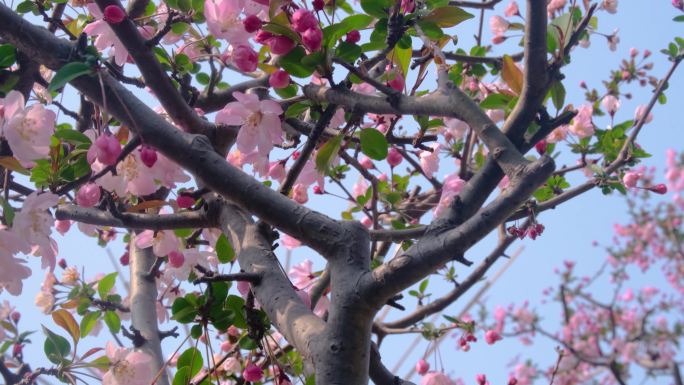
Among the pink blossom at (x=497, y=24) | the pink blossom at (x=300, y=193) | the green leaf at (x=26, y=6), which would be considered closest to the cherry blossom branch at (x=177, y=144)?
the green leaf at (x=26, y=6)

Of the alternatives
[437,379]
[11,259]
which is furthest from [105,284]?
[437,379]

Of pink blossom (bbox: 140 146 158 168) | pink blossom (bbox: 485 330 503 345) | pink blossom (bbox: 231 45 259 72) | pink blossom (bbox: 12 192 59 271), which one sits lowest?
pink blossom (bbox: 12 192 59 271)

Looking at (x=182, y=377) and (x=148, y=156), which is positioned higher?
(x=148, y=156)

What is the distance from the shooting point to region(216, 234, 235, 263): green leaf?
157cm

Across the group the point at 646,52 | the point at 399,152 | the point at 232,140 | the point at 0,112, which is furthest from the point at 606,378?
the point at 0,112

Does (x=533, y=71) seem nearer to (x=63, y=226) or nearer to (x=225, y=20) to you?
(x=225, y=20)

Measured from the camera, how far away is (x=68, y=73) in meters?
1.16

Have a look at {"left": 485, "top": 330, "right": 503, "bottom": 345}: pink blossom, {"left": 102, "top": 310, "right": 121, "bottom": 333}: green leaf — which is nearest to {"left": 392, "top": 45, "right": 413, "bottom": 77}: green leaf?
{"left": 102, "top": 310, "right": 121, "bottom": 333}: green leaf

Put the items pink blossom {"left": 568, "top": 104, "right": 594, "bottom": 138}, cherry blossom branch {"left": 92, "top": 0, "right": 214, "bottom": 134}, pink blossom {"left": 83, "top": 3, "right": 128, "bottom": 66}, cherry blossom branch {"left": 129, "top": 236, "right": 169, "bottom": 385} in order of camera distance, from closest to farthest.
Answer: cherry blossom branch {"left": 92, "top": 0, "right": 214, "bottom": 134}, pink blossom {"left": 83, "top": 3, "right": 128, "bottom": 66}, cherry blossom branch {"left": 129, "top": 236, "right": 169, "bottom": 385}, pink blossom {"left": 568, "top": 104, "right": 594, "bottom": 138}

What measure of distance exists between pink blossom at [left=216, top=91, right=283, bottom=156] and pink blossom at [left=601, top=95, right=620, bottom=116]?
1.95m

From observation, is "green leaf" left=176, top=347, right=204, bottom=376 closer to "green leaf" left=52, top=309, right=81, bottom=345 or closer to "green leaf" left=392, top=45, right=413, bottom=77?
"green leaf" left=52, top=309, right=81, bottom=345

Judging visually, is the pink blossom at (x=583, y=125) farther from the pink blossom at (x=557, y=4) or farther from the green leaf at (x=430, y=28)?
the green leaf at (x=430, y=28)

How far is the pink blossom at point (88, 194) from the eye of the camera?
1.44m

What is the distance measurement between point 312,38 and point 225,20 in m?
0.44
